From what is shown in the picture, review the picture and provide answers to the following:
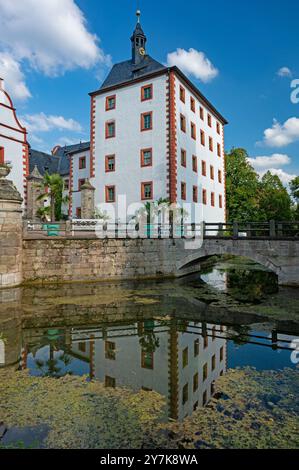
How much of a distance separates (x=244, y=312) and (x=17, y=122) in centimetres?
2452

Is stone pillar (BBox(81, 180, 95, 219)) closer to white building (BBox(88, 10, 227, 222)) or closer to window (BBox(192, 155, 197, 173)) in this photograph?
white building (BBox(88, 10, 227, 222))

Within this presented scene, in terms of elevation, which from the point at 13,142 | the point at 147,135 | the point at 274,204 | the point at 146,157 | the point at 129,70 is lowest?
the point at 274,204

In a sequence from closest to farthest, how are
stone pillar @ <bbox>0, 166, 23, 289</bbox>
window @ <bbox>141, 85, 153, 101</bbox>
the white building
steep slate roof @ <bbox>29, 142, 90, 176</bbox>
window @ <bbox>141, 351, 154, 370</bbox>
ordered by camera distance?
window @ <bbox>141, 351, 154, 370</bbox>, stone pillar @ <bbox>0, 166, 23, 289</bbox>, the white building, window @ <bbox>141, 85, 153, 101</bbox>, steep slate roof @ <bbox>29, 142, 90, 176</bbox>

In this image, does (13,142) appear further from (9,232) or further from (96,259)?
(96,259)

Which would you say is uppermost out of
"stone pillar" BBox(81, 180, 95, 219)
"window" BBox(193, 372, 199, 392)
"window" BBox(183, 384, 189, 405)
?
"stone pillar" BBox(81, 180, 95, 219)

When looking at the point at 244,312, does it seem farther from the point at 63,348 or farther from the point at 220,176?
the point at 220,176

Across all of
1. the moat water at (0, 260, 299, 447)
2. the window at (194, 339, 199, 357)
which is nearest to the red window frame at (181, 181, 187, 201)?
→ the moat water at (0, 260, 299, 447)

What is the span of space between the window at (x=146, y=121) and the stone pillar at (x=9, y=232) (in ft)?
44.3

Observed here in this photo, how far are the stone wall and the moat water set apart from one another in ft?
8.08

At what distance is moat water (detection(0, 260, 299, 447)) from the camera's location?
16.8ft

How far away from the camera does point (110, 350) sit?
6730 millimetres

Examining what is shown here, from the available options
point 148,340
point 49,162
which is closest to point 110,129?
point 49,162

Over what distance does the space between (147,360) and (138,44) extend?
98.8 ft

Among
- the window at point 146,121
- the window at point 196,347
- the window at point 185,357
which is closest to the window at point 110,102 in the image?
the window at point 146,121
